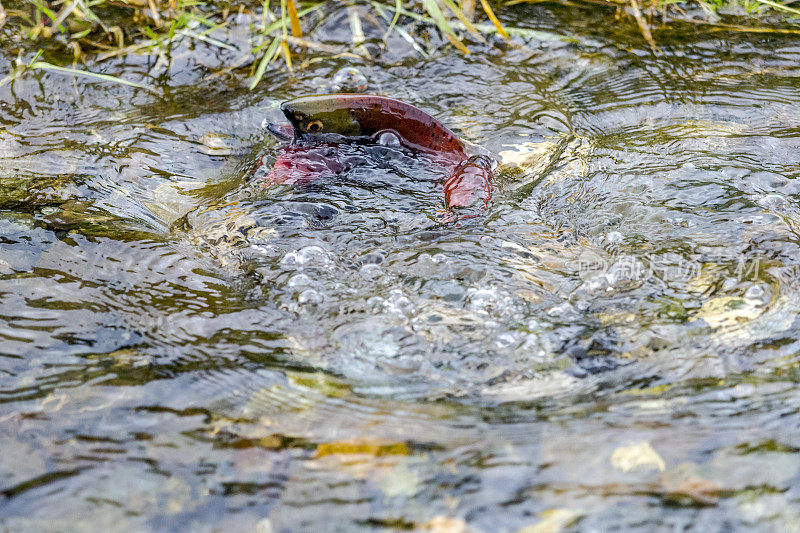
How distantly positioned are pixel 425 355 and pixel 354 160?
127 cm

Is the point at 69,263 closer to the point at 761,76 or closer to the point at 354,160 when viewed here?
the point at 354,160

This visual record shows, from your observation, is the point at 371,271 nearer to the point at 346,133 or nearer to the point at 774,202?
the point at 346,133

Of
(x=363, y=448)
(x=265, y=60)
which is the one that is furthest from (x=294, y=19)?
(x=363, y=448)

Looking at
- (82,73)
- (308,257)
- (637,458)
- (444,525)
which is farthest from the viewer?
(82,73)

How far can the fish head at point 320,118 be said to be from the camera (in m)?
2.85

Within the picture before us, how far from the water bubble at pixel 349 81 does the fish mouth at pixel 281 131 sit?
2.22 ft

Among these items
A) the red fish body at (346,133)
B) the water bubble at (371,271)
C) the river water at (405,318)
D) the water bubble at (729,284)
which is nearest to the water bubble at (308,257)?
the river water at (405,318)

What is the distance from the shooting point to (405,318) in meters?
2.06

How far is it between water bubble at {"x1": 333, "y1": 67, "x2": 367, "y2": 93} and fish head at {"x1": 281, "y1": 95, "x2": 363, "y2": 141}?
2.29 feet

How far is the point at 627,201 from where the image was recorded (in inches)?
106

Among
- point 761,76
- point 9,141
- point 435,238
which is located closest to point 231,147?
point 9,141

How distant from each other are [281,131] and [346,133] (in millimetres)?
302

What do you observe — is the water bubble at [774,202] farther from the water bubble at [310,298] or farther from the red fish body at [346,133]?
the water bubble at [310,298]

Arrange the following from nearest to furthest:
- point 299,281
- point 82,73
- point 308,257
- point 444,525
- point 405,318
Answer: point 444,525 → point 405,318 → point 299,281 → point 308,257 → point 82,73
